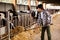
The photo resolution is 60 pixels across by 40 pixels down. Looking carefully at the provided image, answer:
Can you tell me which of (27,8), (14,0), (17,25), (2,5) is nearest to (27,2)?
(27,8)

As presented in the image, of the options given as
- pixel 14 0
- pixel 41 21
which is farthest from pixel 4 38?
pixel 14 0

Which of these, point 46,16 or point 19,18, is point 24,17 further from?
point 46,16

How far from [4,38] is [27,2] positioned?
9.51 m

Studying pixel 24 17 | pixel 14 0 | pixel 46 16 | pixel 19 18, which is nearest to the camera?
pixel 46 16

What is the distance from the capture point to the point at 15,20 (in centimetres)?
873

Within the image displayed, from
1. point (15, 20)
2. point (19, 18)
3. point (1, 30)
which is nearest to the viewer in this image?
point (1, 30)

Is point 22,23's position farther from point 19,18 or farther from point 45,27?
point 45,27

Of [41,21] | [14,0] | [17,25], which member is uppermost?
[14,0]

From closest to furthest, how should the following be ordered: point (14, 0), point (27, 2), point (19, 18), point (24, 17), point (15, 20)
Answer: point (15, 20) < point (19, 18) < point (24, 17) < point (14, 0) < point (27, 2)

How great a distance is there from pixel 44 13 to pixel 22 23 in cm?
460

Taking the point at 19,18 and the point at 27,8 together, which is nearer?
the point at 19,18

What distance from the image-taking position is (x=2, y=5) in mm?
10195

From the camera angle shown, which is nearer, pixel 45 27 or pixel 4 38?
pixel 45 27

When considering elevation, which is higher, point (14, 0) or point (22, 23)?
point (14, 0)
